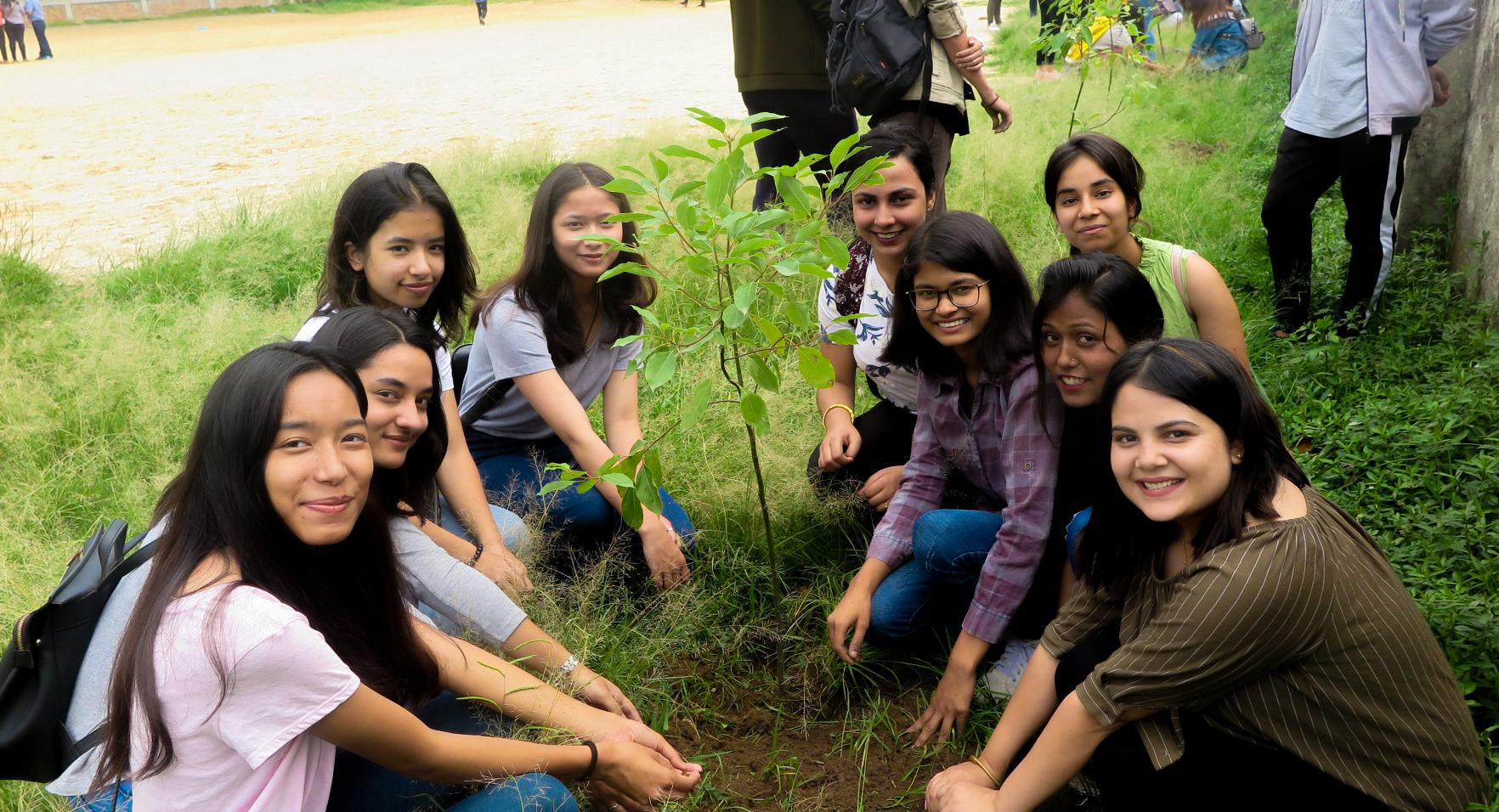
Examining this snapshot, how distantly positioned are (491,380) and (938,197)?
1628 millimetres

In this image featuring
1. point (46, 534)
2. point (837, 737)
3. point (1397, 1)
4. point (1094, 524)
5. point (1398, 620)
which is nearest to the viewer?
point (1398, 620)

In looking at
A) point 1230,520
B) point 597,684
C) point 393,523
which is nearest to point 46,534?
point 393,523

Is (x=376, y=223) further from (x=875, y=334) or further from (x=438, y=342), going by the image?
(x=875, y=334)

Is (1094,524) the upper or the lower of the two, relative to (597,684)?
upper

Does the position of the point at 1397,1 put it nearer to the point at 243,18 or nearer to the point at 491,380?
the point at 491,380

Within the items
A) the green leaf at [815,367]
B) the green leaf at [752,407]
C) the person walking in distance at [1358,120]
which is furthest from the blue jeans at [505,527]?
the person walking in distance at [1358,120]

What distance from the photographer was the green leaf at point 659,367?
1.75 m

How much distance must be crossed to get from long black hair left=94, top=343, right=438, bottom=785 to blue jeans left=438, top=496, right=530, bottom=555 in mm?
812

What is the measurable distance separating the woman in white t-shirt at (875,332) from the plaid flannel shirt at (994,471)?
26 cm

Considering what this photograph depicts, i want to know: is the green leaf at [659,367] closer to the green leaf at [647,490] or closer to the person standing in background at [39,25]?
the green leaf at [647,490]

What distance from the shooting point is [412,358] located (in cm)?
226

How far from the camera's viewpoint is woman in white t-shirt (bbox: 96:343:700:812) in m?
1.55

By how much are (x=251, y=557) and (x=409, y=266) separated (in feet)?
4.17

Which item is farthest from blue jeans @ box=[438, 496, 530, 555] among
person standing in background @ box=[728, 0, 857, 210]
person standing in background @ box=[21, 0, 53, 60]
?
person standing in background @ box=[21, 0, 53, 60]
